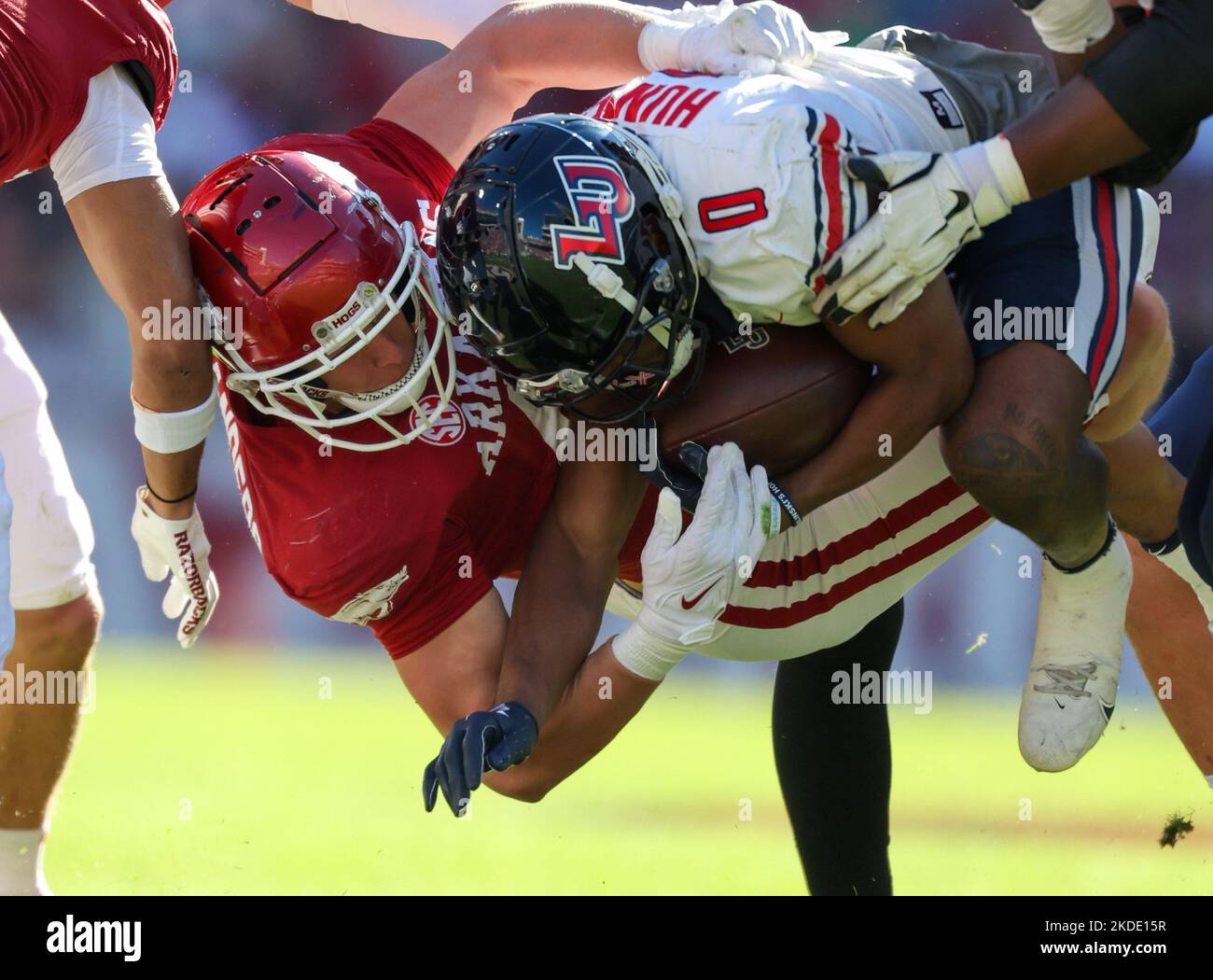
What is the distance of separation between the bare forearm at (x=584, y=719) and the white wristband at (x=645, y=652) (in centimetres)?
1

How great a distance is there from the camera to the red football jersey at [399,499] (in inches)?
89.7

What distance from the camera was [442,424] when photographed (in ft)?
7.65

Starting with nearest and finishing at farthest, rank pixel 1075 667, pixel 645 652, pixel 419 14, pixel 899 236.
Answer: pixel 899 236 → pixel 645 652 → pixel 1075 667 → pixel 419 14

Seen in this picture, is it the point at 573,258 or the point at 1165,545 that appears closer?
the point at 573,258

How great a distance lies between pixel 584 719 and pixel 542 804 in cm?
163

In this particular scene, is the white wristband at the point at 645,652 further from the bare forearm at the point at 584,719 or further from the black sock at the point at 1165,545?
the black sock at the point at 1165,545

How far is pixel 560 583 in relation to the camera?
7.50ft

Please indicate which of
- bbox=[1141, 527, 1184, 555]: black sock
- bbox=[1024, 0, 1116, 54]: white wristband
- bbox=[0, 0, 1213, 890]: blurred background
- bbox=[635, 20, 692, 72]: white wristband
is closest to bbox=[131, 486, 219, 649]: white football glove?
bbox=[635, 20, 692, 72]: white wristband

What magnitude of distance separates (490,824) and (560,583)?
59.9 inches

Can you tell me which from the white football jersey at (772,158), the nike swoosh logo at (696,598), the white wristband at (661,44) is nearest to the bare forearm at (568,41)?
the white wristband at (661,44)

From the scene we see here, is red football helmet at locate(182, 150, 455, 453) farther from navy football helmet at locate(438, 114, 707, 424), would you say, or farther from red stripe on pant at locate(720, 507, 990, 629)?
red stripe on pant at locate(720, 507, 990, 629)

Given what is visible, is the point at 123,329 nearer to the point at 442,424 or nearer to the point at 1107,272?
the point at 442,424

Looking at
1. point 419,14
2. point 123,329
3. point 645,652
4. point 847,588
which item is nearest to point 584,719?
point 645,652

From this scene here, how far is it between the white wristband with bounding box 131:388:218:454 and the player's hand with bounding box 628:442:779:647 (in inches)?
30.5
